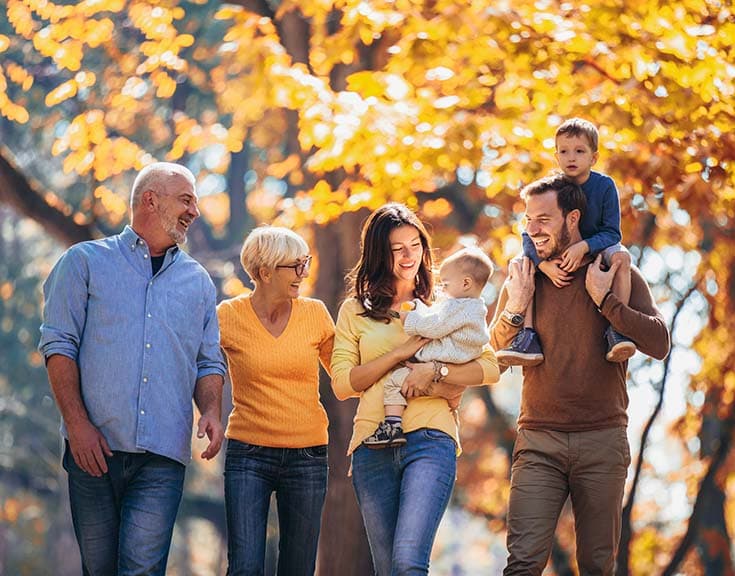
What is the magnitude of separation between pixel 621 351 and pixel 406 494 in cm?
106

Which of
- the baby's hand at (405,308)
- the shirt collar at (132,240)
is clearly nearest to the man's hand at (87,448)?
the shirt collar at (132,240)

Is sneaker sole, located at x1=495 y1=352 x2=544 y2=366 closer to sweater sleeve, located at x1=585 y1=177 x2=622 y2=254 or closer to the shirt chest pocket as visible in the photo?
sweater sleeve, located at x1=585 y1=177 x2=622 y2=254

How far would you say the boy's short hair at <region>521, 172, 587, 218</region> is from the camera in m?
5.26

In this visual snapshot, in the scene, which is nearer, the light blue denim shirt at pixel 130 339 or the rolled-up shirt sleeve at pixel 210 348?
the light blue denim shirt at pixel 130 339

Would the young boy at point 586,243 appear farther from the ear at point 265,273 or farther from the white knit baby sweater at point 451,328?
the ear at point 265,273

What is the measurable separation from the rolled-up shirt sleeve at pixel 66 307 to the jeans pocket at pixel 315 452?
108 centimetres

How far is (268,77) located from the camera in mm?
9078

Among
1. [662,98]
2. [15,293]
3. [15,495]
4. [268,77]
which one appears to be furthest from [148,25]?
[15,495]

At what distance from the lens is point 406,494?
504 cm

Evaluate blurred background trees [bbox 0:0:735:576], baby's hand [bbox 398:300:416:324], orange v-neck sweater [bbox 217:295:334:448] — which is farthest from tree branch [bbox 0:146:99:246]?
baby's hand [bbox 398:300:416:324]

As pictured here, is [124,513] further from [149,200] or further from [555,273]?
[555,273]

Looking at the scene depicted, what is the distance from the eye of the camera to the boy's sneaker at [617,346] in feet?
16.7

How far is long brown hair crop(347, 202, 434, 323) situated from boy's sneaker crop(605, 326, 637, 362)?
79cm

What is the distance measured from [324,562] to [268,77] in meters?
3.55
